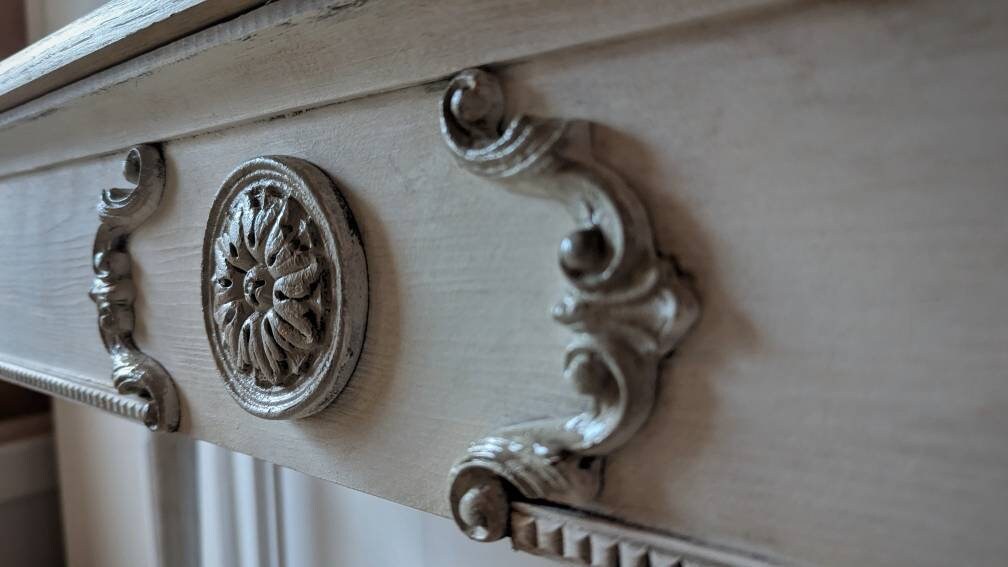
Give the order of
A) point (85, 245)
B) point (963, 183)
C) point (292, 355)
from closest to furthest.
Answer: point (963, 183) < point (292, 355) < point (85, 245)

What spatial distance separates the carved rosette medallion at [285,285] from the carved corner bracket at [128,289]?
0.17 ft

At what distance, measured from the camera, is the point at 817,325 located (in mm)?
146

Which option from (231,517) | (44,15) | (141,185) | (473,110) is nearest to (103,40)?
(141,185)

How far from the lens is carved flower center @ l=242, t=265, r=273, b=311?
0.25 metres

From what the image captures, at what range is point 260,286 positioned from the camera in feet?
0.83

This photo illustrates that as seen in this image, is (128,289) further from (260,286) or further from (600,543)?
(600,543)

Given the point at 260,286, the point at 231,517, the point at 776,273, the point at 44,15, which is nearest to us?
the point at 776,273

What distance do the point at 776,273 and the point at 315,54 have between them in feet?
0.51

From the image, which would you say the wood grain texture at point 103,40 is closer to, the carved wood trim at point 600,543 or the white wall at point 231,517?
the carved wood trim at point 600,543

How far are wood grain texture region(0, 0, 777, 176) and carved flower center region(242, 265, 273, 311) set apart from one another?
0.06m

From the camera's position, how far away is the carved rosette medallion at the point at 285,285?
23 cm

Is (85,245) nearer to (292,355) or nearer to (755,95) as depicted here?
(292,355)

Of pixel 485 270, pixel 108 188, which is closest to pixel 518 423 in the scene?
pixel 485 270

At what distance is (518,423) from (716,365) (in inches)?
2.2
